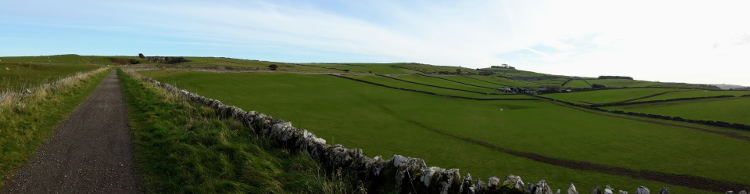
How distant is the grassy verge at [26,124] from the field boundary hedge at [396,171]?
15.8ft

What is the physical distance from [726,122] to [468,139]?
762 inches

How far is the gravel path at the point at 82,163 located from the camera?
538cm

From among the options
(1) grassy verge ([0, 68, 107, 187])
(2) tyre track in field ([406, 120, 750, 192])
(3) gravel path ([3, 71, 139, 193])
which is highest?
(1) grassy verge ([0, 68, 107, 187])

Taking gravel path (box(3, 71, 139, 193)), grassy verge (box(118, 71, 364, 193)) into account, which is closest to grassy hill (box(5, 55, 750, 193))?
grassy verge (box(118, 71, 364, 193))

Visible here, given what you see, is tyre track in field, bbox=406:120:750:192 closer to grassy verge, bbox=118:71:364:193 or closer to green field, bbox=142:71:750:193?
green field, bbox=142:71:750:193

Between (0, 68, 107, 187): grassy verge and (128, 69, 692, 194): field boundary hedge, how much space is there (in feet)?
15.8

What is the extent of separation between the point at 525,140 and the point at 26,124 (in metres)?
21.1

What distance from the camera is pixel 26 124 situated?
925cm

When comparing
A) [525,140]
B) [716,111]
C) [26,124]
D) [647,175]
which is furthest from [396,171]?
[716,111]

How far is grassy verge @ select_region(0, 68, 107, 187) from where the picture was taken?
6.35m

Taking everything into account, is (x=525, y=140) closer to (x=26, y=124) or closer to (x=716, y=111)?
(x=26, y=124)

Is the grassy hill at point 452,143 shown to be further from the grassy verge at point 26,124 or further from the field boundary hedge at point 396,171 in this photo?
the field boundary hedge at point 396,171

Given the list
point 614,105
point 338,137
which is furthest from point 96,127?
point 614,105

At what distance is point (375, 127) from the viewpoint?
20.7 metres
